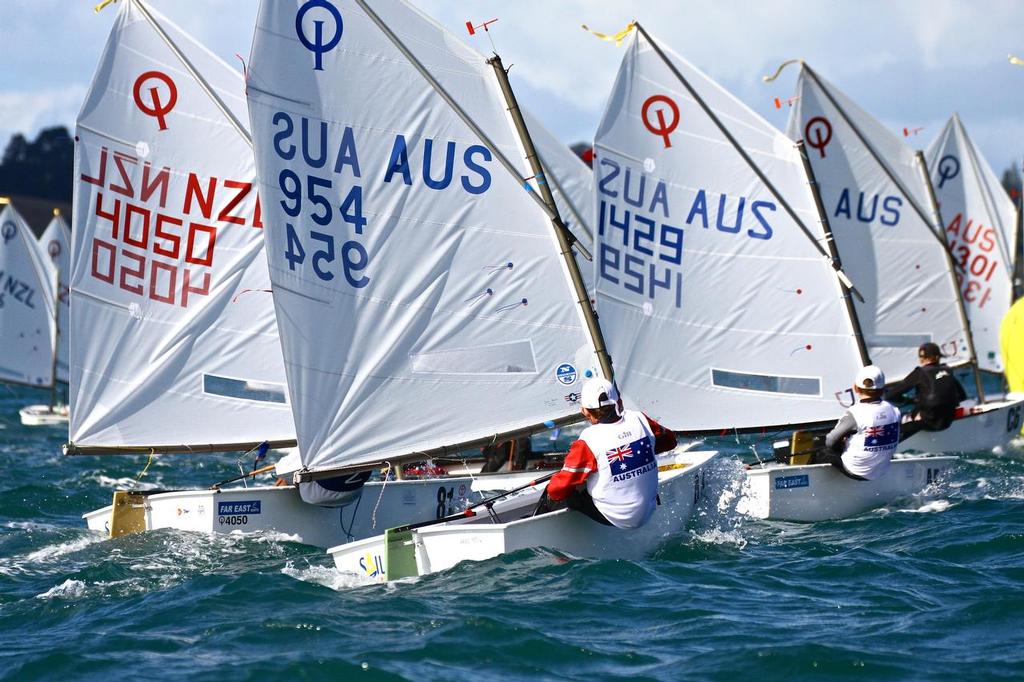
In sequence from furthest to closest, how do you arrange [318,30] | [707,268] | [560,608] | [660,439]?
[707,268]
[318,30]
[660,439]
[560,608]

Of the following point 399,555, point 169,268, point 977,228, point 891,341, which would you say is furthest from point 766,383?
point 977,228

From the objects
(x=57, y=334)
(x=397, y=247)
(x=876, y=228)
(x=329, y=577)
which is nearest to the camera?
(x=329, y=577)

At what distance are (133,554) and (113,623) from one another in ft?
7.96

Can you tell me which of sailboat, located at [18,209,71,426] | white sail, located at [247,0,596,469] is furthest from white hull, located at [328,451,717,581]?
sailboat, located at [18,209,71,426]

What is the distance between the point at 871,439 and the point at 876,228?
7.20 meters

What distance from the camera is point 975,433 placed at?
59.4 ft

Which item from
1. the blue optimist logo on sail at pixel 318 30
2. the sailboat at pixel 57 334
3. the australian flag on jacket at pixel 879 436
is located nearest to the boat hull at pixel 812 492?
the australian flag on jacket at pixel 879 436

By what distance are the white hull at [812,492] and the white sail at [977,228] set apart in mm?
11265

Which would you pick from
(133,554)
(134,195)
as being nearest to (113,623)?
(133,554)

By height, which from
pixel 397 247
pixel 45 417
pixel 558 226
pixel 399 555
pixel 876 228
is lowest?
pixel 399 555

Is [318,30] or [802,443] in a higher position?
[318,30]

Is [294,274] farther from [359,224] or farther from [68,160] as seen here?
[68,160]

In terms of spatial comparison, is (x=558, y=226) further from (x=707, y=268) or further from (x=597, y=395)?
(x=707, y=268)

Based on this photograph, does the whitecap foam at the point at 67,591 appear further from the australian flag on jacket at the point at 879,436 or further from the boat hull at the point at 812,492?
the australian flag on jacket at the point at 879,436
